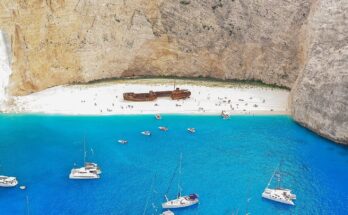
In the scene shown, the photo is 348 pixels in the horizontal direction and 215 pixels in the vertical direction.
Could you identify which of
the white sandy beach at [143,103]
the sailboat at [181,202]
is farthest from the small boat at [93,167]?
the white sandy beach at [143,103]

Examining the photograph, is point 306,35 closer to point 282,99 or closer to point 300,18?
point 300,18

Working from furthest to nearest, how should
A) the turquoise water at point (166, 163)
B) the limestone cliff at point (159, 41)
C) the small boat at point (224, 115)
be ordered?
the limestone cliff at point (159, 41)
the small boat at point (224, 115)
the turquoise water at point (166, 163)

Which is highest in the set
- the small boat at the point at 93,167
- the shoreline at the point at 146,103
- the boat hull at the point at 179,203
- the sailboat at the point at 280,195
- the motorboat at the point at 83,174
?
the shoreline at the point at 146,103

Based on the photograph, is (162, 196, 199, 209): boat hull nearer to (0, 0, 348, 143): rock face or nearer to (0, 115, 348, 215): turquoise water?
(0, 115, 348, 215): turquoise water

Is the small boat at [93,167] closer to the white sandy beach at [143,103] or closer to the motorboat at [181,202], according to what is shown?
the motorboat at [181,202]

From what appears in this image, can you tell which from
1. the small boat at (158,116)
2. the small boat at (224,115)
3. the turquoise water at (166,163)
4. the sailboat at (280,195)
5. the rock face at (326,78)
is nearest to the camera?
the turquoise water at (166,163)

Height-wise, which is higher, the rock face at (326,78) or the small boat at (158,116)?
the rock face at (326,78)

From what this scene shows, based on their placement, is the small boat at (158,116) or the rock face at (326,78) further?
the small boat at (158,116)

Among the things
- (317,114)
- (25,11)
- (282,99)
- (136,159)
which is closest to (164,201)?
(136,159)
